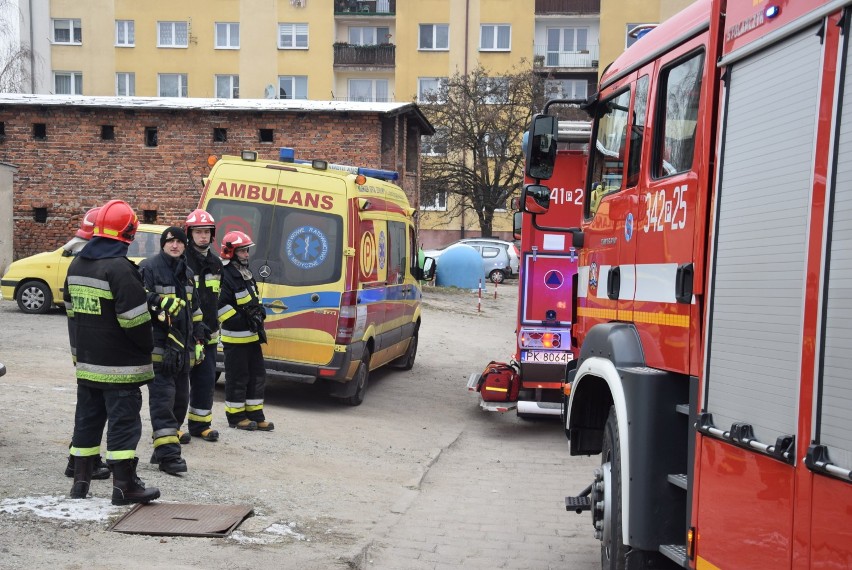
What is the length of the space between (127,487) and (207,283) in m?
2.51

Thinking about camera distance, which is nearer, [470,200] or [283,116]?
[283,116]

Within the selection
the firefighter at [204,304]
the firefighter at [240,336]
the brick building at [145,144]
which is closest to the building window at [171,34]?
the brick building at [145,144]

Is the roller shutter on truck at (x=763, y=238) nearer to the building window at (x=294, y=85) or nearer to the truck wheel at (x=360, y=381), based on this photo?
the truck wheel at (x=360, y=381)

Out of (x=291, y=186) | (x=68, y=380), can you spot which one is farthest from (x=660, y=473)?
(x=68, y=380)

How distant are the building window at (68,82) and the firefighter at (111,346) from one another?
49722 millimetres

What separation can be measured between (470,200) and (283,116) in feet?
75.5

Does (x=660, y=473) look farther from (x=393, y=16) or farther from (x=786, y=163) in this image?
(x=393, y=16)

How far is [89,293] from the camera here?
6.23 m

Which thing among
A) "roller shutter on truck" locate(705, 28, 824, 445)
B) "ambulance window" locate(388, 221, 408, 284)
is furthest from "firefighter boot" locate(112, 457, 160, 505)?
"ambulance window" locate(388, 221, 408, 284)

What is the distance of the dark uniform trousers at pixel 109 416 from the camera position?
20.7ft

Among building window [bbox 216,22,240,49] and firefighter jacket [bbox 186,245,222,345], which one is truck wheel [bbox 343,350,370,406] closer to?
firefighter jacket [bbox 186,245,222,345]

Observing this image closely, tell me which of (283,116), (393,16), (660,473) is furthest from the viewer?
(393,16)

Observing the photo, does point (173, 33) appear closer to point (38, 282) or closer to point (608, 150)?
point (38, 282)

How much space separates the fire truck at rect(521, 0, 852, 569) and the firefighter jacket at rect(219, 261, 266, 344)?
4.89 meters
